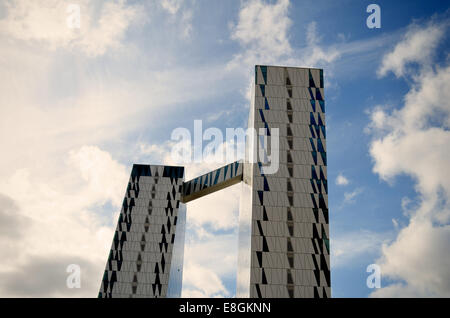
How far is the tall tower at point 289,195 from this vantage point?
6512 cm

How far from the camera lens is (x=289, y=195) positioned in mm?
70688

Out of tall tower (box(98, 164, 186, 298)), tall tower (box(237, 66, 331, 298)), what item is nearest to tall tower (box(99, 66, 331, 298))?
tall tower (box(237, 66, 331, 298))

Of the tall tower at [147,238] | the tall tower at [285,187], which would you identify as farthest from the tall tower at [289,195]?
the tall tower at [147,238]

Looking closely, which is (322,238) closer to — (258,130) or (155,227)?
(258,130)

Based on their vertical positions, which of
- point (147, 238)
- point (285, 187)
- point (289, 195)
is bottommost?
point (289, 195)

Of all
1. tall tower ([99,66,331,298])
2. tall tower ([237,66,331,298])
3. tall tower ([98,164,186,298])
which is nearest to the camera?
tall tower ([237,66,331,298])

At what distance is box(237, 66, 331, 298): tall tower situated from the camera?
65.1 m

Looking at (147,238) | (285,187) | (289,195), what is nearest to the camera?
(289,195)

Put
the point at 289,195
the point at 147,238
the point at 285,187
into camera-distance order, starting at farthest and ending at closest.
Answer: the point at 147,238 → the point at 285,187 → the point at 289,195

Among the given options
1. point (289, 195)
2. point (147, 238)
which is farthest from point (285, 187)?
point (147, 238)

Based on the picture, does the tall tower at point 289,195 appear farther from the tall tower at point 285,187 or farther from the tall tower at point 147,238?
the tall tower at point 147,238

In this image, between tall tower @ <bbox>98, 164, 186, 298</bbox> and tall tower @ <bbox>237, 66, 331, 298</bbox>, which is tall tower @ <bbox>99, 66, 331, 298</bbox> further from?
tall tower @ <bbox>98, 164, 186, 298</bbox>

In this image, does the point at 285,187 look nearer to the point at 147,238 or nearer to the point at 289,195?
the point at 289,195
